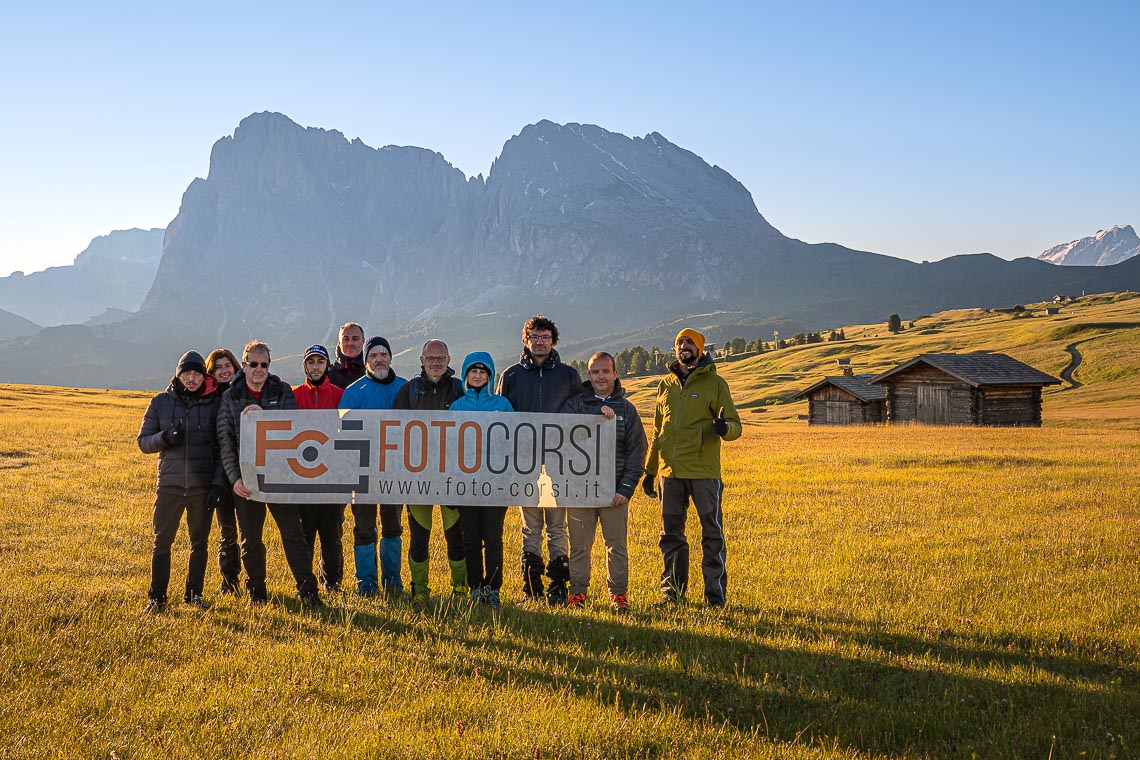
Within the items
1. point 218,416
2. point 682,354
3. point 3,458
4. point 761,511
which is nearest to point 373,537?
point 218,416

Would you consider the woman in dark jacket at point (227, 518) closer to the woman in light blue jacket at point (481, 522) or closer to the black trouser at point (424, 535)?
the black trouser at point (424, 535)

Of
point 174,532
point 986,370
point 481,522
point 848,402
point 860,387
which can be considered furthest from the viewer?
point 848,402

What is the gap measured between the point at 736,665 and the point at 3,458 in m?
22.7

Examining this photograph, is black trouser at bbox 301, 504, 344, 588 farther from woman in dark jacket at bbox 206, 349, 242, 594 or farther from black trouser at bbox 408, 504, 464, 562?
black trouser at bbox 408, 504, 464, 562

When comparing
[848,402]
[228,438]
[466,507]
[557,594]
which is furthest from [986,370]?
A: [228,438]

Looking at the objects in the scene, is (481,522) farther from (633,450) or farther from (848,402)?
(848,402)

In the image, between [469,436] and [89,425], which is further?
[89,425]

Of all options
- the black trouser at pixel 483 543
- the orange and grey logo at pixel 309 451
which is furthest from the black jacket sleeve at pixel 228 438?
the black trouser at pixel 483 543

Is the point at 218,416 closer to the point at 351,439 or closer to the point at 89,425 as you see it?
the point at 351,439

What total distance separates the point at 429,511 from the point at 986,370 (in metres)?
47.9

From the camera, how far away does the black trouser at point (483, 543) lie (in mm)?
8367

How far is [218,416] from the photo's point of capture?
8.12m

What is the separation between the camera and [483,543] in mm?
8516

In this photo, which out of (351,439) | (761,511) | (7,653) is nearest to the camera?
(7,653)
